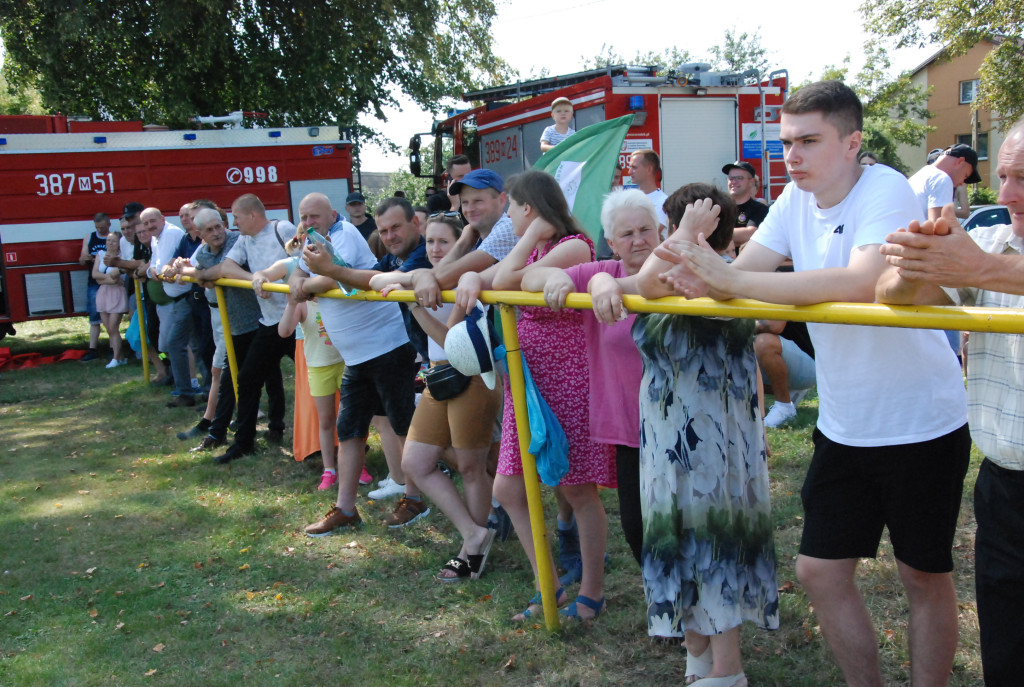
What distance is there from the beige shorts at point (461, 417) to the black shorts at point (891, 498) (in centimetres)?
211

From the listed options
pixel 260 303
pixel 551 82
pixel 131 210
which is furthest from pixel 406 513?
pixel 551 82

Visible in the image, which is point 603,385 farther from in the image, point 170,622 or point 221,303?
point 221,303

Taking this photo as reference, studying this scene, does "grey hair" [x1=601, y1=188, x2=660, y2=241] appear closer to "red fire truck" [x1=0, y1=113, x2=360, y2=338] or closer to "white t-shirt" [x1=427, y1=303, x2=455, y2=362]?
"white t-shirt" [x1=427, y1=303, x2=455, y2=362]

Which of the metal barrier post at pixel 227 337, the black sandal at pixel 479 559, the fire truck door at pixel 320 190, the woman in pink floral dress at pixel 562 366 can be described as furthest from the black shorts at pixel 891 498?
the fire truck door at pixel 320 190

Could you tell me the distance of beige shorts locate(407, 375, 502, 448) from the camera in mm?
4555

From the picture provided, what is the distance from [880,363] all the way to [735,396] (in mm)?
672

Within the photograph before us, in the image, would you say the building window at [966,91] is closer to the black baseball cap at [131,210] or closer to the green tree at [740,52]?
the green tree at [740,52]

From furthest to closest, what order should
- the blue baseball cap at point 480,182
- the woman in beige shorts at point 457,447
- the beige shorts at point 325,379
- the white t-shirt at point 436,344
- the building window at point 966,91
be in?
the building window at point 966,91 → the beige shorts at point 325,379 → the white t-shirt at point 436,344 → the blue baseball cap at point 480,182 → the woman in beige shorts at point 457,447

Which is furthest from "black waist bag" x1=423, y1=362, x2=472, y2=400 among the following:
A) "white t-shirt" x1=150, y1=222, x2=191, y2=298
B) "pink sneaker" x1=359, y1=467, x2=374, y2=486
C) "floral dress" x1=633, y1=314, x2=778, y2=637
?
"white t-shirt" x1=150, y1=222, x2=191, y2=298

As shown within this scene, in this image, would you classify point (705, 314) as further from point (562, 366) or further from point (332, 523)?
point (332, 523)

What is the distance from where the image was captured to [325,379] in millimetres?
6336

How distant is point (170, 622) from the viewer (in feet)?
14.4

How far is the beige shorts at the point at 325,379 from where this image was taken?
6.32 m

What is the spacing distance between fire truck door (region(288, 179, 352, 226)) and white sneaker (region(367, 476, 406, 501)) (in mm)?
9677
